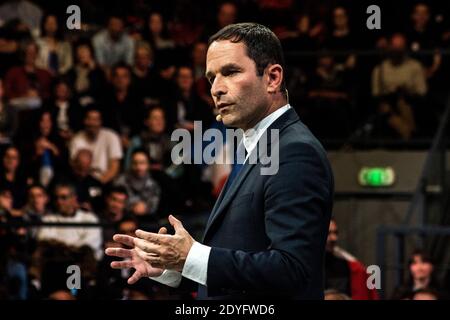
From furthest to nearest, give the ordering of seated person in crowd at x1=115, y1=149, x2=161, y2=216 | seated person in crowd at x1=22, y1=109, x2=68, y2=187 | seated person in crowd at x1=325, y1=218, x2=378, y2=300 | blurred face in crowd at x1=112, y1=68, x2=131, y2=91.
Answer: blurred face in crowd at x1=112, y1=68, x2=131, y2=91
seated person in crowd at x1=22, y1=109, x2=68, y2=187
seated person in crowd at x1=115, y1=149, x2=161, y2=216
seated person in crowd at x1=325, y1=218, x2=378, y2=300

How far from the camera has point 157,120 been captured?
9367 millimetres

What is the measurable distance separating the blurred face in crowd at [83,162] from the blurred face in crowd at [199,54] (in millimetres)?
1872

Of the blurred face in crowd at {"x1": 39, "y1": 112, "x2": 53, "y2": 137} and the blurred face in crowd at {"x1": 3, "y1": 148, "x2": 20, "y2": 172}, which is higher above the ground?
the blurred face in crowd at {"x1": 39, "y1": 112, "x2": 53, "y2": 137}

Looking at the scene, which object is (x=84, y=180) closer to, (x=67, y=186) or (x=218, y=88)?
(x=67, y=186)

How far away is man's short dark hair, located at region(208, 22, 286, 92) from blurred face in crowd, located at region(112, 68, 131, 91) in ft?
24.6

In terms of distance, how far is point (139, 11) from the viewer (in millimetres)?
11750

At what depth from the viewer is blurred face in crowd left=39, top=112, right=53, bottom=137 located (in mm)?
9523

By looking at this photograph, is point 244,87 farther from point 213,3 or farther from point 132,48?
point 213,3

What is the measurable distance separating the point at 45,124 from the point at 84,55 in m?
1.42

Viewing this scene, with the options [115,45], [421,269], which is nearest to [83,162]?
[115,45]

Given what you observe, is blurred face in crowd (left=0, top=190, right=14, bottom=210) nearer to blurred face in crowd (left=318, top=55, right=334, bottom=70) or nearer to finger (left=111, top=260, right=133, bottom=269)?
blurred face in crowd (left=318, top=55, right=334, bottom=70)

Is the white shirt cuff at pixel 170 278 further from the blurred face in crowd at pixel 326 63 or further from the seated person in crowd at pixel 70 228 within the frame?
the blurred face in crowd at pixel 326 63

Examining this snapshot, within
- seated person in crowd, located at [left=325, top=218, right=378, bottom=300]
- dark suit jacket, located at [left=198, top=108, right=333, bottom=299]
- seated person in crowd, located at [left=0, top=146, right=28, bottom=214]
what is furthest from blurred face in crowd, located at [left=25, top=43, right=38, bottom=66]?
dark suit jacket, located at [left=198, top=108, right=333, bottom=299]
